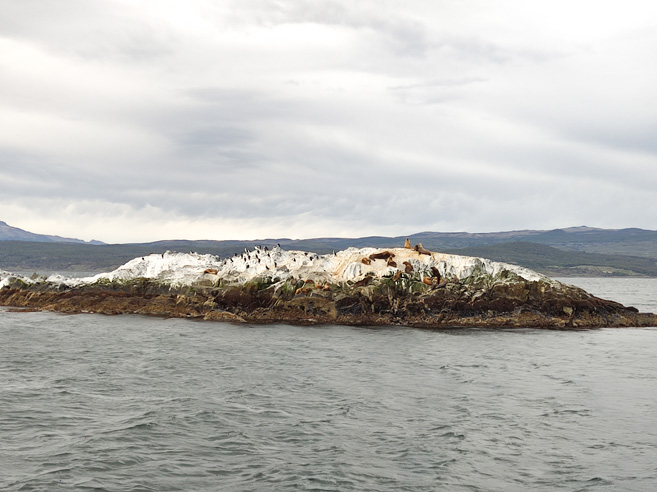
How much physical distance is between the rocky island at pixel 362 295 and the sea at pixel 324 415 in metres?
9.01

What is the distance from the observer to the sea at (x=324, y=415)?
14.7 meters

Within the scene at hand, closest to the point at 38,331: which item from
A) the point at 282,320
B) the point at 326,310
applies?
the point at 282,320

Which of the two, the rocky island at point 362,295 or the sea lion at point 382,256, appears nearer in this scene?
the rocky island at point 362,295

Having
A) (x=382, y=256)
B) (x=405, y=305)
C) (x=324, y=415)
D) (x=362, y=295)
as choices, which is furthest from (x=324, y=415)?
(x=382, y=256)

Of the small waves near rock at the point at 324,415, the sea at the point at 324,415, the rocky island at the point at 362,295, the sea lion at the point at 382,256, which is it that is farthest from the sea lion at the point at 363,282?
the small waves near rock at the point at 324,415

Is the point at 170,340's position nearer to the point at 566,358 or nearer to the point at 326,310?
the point at 326,310

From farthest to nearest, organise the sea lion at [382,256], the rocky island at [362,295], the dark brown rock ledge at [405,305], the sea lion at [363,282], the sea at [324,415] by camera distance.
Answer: the sea lion at [382,256], the sea lion at [363,282], the rocky island at [362,295], the dark brown rock ledge at [405,305], the sea at [324,415]

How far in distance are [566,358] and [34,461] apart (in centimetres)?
2569

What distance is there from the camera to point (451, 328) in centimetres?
4362

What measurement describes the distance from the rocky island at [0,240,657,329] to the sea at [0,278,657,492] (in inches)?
355

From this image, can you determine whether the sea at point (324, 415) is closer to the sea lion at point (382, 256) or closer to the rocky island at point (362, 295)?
the rocky island at point (362, 295)

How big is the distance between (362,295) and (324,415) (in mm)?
27105

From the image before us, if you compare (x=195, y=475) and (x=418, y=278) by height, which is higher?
(x=418, y=278)

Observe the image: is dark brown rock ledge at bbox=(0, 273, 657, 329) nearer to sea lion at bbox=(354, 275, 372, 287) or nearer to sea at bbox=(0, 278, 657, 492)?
sea lion at bbox=(354, 275, 372, 287)
